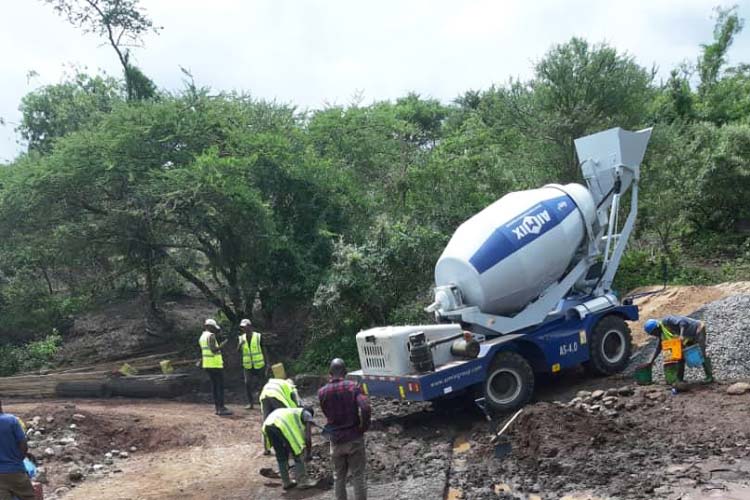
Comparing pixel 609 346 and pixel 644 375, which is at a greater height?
pixel 609 346

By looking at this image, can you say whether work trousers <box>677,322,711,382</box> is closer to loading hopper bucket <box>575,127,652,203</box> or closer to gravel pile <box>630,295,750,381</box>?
gravel pile <box>630,295,750,381</box>

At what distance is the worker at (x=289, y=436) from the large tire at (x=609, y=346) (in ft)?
15.8

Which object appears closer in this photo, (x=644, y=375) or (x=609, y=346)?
(x=644, y=375)

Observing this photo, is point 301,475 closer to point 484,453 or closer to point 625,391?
point 484,453

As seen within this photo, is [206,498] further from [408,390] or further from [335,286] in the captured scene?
[335,286]

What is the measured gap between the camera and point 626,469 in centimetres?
662

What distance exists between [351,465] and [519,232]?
4.48 m

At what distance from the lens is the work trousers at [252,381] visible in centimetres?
1237

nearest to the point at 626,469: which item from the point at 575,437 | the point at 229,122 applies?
the point at 575,437

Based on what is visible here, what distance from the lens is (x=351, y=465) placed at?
6.47 metres

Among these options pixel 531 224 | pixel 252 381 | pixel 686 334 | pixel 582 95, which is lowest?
pixel 252 381

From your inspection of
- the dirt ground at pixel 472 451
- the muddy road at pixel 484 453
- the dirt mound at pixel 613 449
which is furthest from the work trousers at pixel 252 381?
the dirt mound at pixel 613 449

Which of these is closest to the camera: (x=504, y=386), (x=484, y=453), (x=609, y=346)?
(x=484, y=453)

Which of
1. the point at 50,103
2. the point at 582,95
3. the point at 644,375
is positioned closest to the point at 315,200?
the point at 582,95
